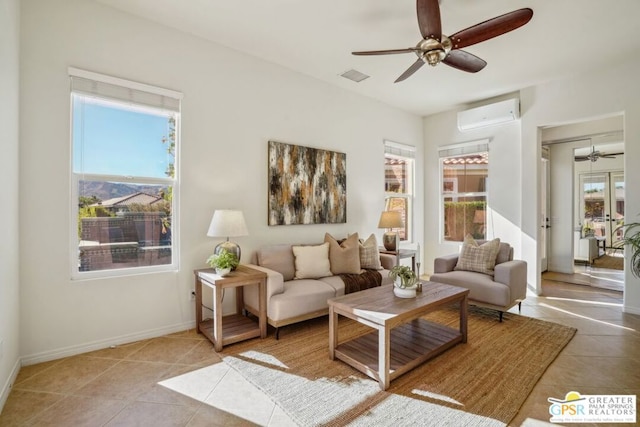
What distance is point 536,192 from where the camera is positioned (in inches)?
182

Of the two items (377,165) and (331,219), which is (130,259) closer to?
(331,219)

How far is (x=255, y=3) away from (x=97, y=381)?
131 inches

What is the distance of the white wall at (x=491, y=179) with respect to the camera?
4.90 metres

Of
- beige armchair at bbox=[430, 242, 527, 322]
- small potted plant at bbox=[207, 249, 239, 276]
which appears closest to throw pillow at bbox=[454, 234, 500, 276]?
beige armchair at bbox=[430, 242, 527, 322]

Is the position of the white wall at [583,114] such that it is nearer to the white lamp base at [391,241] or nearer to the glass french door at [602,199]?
the white lamp base at [391,241]

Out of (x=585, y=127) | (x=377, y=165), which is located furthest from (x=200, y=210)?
(x=585, y=127)

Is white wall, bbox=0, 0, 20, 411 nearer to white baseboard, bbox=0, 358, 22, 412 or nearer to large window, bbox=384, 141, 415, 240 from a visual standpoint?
white baseboard, bbox=0, 358, 22, 412

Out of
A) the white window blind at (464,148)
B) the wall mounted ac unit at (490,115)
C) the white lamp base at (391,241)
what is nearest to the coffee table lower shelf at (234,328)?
the white lamp base at (391,241)

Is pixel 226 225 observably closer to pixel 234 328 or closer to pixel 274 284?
pixel 274 284

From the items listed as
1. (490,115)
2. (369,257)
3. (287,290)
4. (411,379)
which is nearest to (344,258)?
(369,257)

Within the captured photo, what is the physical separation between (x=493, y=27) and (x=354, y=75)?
86.0 inches

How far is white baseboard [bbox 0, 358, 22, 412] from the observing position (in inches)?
78.3

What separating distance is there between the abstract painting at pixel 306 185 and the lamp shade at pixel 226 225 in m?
0.68

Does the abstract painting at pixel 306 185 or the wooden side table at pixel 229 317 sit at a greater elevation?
the abstract painting at pixel 306 185
